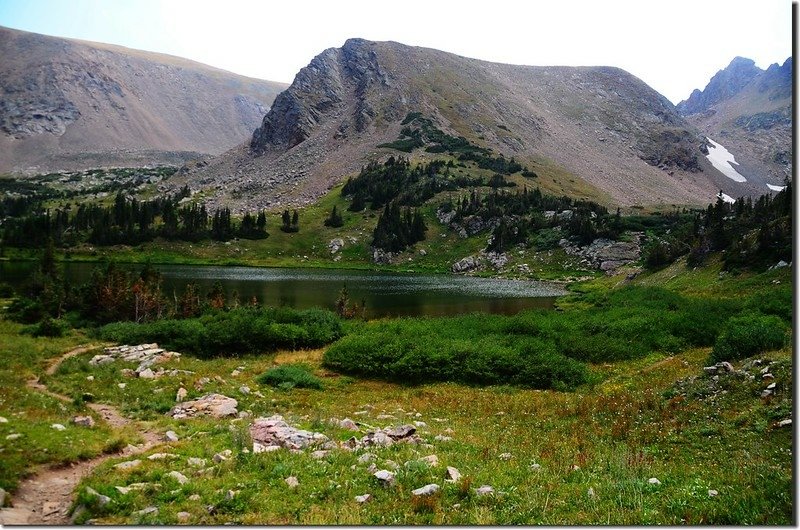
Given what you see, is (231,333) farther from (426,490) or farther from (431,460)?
(426,490)

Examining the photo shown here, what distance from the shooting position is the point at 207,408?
2083 centimetres

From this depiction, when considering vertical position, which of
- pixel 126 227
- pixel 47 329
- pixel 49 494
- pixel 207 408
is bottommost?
pixel 47 329

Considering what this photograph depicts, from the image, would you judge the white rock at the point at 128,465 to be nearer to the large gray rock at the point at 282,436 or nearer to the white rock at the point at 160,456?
the white rock at the point at 160,456

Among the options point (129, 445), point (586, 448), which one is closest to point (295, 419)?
point (129, 445)

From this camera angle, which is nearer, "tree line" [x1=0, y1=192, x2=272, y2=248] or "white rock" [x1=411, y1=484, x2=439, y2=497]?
"white rock" [x1=411, y1=484, x2=439, y2=497]

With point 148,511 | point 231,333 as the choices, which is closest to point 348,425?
point 148,511

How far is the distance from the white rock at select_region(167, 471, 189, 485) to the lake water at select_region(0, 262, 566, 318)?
49867 mm

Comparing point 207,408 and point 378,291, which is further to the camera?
point 378,291

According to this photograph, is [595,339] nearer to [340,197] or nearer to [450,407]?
[450,407]

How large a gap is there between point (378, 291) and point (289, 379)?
59202 mm

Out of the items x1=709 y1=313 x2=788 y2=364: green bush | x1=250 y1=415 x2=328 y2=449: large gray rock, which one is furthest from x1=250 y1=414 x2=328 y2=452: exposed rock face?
x1=709 y1=313 x2=788 y2=364: green bush

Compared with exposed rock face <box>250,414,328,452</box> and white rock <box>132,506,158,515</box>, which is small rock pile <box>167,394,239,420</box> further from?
white rock <box>132,506,158,515</box>

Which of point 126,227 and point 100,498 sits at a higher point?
point 100,498

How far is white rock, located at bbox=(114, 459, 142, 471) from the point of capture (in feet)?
40.3
